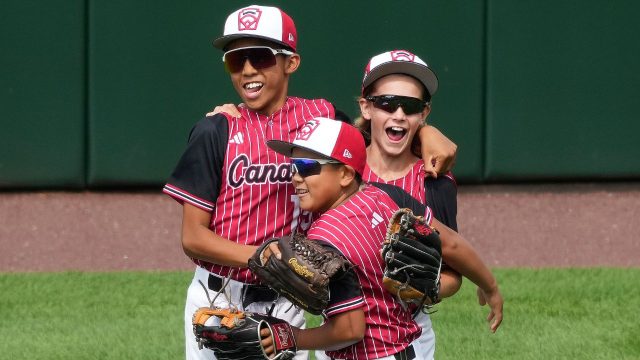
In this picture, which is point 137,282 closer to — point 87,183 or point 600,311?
point 87,183

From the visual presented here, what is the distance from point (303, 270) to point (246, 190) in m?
0.86

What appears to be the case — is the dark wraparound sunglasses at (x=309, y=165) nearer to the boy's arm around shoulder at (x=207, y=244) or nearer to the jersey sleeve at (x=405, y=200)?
the jersey sleeve at (x=405, y=200)

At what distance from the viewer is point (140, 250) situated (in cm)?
918

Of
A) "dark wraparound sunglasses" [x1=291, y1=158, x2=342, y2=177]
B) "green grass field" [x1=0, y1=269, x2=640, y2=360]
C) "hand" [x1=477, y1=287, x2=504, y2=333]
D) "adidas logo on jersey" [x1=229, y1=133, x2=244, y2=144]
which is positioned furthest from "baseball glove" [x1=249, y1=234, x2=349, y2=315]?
"green grass field" [x1=0, y1=269, x2=640, y2=360]

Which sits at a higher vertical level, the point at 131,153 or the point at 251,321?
the point at 251,321

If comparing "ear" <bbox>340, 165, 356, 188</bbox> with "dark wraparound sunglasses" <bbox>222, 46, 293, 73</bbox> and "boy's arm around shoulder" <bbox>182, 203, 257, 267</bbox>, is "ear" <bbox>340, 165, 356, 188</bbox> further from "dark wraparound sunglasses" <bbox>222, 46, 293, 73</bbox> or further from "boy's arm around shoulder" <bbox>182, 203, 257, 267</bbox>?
"dark wraparound sunglasses" <bbox>222, 46, 293, 73</bbox>

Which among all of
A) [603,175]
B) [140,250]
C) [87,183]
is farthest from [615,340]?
[87,183]

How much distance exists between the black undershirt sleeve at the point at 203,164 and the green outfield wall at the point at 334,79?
4.98 meters

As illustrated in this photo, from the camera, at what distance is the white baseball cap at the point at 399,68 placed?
470 cm

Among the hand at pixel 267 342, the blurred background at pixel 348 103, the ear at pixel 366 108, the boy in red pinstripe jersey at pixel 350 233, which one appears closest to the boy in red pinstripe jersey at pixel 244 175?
the ear at pixel 366 108

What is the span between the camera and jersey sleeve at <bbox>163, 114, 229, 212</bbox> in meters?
4.59

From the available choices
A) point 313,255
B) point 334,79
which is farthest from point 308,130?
point 334,79

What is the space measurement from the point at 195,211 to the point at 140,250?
4.67 metres

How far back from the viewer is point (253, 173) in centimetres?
465
